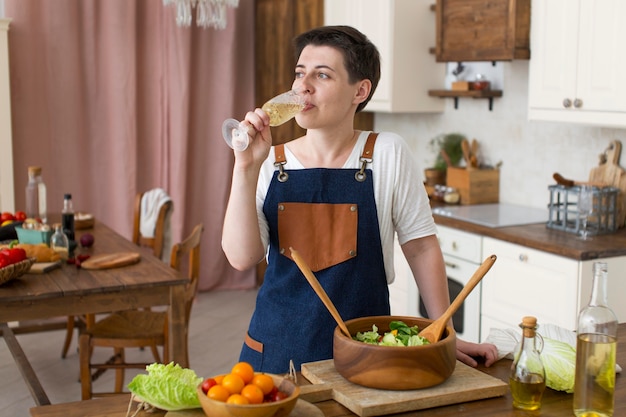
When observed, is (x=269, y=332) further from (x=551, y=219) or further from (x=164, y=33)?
(x=164, y=33)

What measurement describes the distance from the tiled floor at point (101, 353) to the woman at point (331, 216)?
235 centimetres

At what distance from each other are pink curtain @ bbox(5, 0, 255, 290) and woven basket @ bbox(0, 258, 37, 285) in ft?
7.90

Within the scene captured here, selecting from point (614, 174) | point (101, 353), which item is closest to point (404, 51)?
point (614, 174)

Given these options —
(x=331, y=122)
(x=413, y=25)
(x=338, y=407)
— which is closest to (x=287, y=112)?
(x=331, y=122)

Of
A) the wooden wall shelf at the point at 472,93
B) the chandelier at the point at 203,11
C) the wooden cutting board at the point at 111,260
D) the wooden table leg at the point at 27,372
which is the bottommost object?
the wooden table leg at the point at 27,372

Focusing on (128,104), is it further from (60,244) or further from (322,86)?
(322,86)

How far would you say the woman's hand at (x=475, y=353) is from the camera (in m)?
1.76

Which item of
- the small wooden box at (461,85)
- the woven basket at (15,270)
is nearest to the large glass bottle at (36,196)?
the woven basket at (15,270)

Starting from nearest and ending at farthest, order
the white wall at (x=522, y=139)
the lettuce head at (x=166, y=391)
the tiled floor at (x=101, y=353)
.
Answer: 1. the lettuce head at (x=166, y=391)
2. the white wall at (x=522, y=139)
3. the tiled floor at (x=101, y=353)

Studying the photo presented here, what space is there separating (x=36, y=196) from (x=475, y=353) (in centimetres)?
293

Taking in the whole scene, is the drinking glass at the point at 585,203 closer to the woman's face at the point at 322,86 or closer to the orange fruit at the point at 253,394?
the woman's face at the point at 322,86

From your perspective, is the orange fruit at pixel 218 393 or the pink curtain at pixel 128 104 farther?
the pink curtain at pixel 128 104

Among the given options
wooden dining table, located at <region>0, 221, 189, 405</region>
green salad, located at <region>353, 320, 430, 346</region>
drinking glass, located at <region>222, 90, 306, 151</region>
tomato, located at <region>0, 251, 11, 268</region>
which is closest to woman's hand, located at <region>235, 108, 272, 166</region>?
drinking glass, located at <region>222, 90, 306, 151</region>

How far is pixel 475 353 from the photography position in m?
1.79
